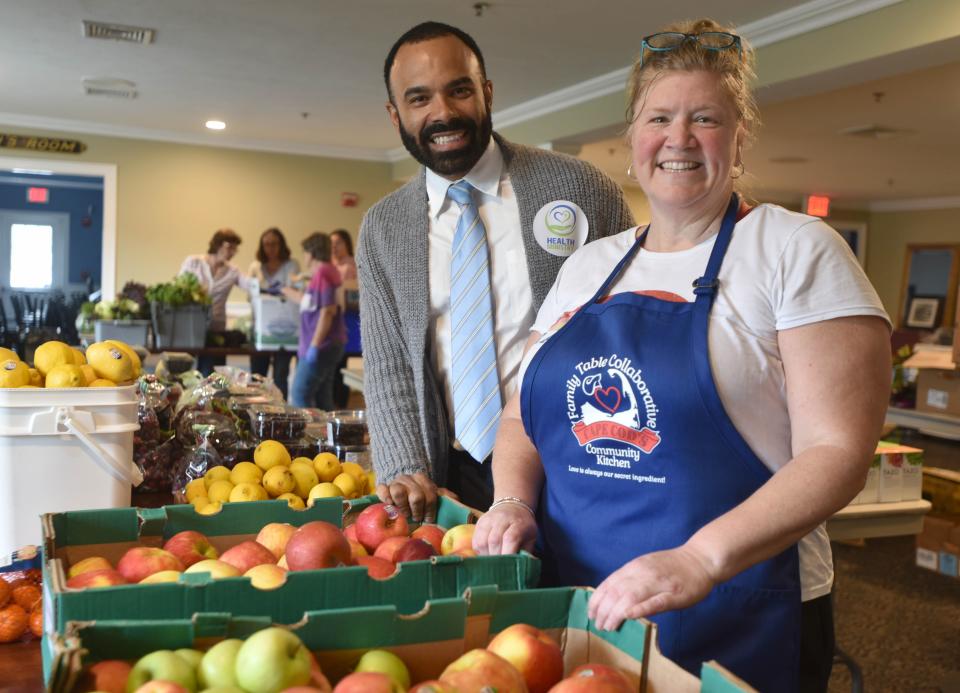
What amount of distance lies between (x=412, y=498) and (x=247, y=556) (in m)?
0.39

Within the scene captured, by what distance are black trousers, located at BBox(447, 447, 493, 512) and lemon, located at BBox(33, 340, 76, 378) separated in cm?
86

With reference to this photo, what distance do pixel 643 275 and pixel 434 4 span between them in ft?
17.0

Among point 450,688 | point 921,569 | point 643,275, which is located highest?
point 643,275

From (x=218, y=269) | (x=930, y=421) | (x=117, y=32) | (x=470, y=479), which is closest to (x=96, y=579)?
(x=470, y=479)

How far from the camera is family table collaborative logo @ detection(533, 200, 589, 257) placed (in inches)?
79.5

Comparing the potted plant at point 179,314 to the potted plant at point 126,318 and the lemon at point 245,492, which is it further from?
the lemon at point 245,492

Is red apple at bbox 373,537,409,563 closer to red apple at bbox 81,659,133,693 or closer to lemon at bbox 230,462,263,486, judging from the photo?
red apple at bbox 81,659,133,693

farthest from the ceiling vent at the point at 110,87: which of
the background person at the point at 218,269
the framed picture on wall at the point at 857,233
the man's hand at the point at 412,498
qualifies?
the framed picture on wall at the point at 857,233

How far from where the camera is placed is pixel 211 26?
6.62 meters

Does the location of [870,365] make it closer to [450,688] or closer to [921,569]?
[450,688]

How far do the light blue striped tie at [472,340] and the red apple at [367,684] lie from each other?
3.62 ft

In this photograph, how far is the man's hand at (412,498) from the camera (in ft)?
5.29

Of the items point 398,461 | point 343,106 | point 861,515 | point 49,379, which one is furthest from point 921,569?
point 343,106

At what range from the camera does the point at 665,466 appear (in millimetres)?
1254
